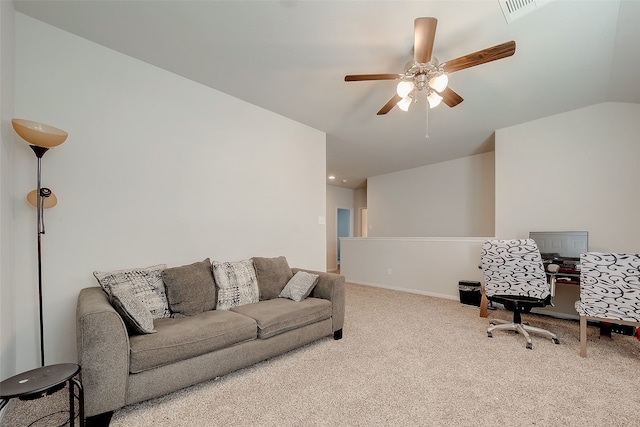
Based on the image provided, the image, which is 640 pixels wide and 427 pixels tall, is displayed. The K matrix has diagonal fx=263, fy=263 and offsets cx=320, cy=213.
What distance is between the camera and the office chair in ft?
8.79

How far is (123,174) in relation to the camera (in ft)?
7.80

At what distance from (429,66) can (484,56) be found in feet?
1.26

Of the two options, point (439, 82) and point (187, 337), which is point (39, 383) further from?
point (439, 82)

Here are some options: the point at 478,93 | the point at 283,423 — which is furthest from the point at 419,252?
the point at 283,423

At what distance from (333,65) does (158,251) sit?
8.11 ft

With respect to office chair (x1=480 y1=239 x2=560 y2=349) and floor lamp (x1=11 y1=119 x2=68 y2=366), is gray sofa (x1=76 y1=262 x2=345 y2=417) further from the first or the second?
office chair (x1=480 y1=239 x2=560 y2=349)

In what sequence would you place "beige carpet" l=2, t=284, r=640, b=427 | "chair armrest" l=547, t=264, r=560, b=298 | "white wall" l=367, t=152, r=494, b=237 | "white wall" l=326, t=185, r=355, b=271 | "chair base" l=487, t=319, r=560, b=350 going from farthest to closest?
"white wall" l=326, t=185, r=355, b=271 → "white wall" l=367, t=152, r=494, b=237 → "chair armrest" l=547, t=264, r=560, b=298 → "chair base" l=487, t=319, r=560, b=350 → "beige carpet" l=2, t=284, r=640, b=427

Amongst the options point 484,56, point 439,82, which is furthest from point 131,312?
point 484,56

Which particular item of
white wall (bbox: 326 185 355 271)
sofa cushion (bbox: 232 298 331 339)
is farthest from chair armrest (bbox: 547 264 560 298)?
white wall (bbox: 326 185 355 271)

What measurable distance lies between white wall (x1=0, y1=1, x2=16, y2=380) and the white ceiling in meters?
0.40

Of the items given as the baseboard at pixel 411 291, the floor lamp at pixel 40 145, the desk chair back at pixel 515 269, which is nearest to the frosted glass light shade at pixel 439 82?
the desk chair back at pixel 515 269

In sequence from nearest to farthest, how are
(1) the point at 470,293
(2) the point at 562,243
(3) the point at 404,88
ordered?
(3) the point at 404,88 < (2) the point at 562,243 < (1) the point at 470,293

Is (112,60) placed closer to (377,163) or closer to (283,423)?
(283,423)

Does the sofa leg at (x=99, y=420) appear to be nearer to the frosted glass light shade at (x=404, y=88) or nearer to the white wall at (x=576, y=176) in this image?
the frosted glass light shade at (x=404, y=88)
